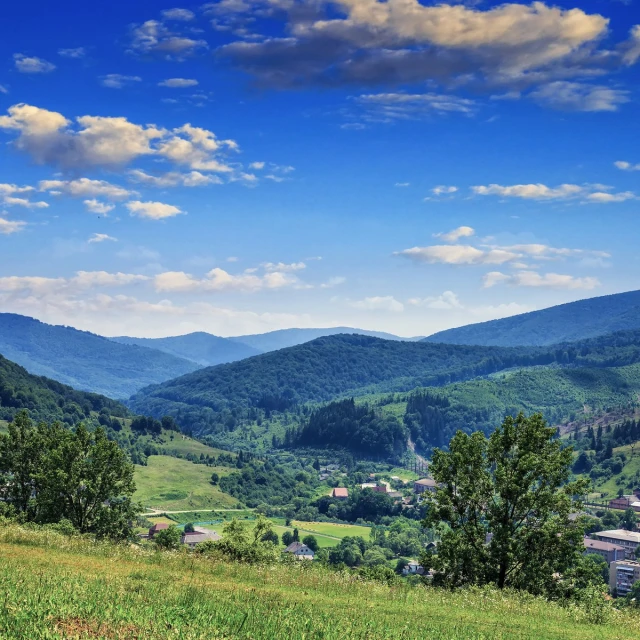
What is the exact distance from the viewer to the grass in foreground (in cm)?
1548

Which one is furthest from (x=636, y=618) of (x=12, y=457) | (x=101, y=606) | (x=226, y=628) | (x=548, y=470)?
(x=12, y=457)

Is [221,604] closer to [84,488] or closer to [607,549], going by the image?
[84,488]

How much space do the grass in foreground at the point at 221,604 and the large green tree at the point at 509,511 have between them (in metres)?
8.64

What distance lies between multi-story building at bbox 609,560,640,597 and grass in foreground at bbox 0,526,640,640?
495 ft

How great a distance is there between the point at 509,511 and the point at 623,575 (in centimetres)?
14693

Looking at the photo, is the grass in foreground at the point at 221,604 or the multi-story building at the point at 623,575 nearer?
the grass in foreground at the point at 221,604

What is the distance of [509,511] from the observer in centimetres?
3803

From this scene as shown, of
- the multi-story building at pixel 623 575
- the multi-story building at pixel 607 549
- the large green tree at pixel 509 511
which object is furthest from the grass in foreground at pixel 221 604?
the multi-story building at pixel 607 549

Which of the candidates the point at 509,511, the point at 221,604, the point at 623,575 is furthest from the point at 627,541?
the point at 221,604

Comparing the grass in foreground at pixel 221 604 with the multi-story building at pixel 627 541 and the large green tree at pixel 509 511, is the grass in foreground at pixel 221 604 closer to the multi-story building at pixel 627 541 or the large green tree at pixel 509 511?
the large green tree at pixel 509 511

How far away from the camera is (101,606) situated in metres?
16.6

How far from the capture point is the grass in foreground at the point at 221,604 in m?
15.5

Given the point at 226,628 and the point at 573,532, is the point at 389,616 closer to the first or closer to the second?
the point at 226,628

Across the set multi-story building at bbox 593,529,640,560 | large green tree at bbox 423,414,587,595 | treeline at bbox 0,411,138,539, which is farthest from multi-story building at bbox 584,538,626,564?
large green tree at bbox 423,414,587,595
